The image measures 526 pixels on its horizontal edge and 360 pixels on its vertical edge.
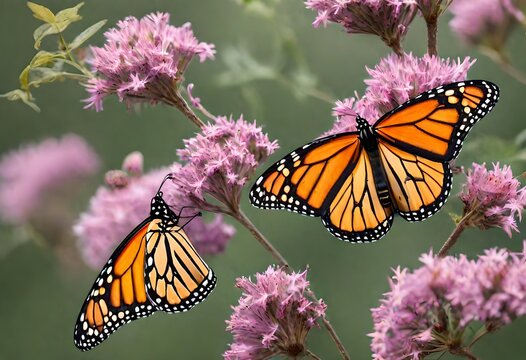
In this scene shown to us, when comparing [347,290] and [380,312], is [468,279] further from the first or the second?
[347,290]

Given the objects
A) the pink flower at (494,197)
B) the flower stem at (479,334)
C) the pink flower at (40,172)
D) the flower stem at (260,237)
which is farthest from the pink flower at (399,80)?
the pink flower at (40,172)

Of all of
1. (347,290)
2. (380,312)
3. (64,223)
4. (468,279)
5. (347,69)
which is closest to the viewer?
Answer: (468,279)

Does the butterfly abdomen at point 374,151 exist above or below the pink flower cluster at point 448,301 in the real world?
above

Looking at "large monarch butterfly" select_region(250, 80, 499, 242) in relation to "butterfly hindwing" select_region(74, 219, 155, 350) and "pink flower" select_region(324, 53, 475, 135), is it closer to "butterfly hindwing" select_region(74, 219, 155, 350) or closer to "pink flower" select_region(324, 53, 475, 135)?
"pink flower" select_region(324, 53, 475, 135)

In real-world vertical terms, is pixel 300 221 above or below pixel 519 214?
above

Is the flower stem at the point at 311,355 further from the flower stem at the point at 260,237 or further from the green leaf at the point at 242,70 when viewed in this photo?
the green leaf at the point at 242,70

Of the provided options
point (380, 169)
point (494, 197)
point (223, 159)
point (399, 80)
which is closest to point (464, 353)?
point (494, 197)

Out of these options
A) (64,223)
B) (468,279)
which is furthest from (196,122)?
(64,223)

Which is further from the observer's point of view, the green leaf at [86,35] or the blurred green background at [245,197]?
the blurred green background at [245,197]
